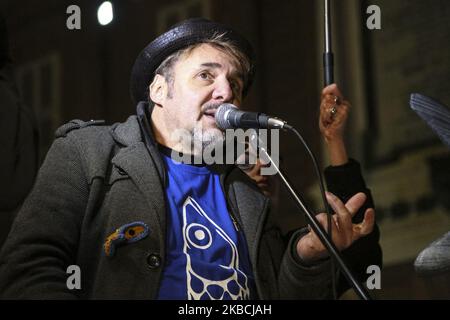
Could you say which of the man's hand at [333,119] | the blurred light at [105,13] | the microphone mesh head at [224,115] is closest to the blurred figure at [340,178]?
the man's hand at [333,119]

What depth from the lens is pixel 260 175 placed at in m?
2.59

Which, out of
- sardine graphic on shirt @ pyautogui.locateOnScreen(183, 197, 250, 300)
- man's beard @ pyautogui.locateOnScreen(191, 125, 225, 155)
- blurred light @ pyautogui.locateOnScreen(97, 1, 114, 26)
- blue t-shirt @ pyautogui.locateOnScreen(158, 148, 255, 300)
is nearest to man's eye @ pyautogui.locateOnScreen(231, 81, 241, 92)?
man's beard @ pyautogui.locateOnScreen(191, 125, 225, 155)

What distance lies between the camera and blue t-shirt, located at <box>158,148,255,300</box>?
7.32 feet

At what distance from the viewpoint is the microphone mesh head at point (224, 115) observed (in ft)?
7.48

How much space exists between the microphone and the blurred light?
701 millimetres

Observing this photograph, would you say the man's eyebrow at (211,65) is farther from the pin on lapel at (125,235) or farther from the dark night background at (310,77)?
the pin on lapel at (125,235)

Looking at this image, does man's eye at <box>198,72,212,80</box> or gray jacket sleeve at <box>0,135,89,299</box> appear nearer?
gray jacket sleeve at <box>0,135,89,299</box>

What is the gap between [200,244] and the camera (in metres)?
2.29

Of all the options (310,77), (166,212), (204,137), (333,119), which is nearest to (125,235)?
(166,212)

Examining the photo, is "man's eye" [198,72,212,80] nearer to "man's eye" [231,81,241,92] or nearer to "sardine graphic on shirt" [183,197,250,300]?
"man's eye" [231,81,241,92]
